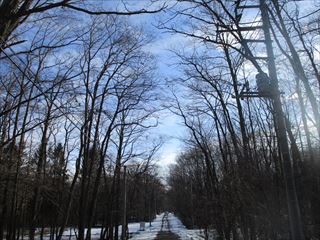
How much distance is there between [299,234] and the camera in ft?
20.2

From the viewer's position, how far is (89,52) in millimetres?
21250

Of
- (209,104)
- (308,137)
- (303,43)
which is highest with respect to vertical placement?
(303,43)

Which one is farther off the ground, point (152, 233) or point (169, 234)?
point (152, 233)

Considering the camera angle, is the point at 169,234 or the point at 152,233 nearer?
the point at 169,234

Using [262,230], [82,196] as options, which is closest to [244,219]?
[262,230]

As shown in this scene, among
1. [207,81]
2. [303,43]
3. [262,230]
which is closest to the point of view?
[262,230]

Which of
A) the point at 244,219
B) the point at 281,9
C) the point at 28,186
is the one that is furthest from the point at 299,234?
the point at 28,186

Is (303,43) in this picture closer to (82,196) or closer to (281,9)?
(281,9)

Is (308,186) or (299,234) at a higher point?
(308,186)

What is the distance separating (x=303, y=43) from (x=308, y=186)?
970cm

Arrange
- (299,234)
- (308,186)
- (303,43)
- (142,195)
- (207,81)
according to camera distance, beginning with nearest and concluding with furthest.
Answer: (299,234)
(308,186)
(303,43)
(207,81)
(142,195)

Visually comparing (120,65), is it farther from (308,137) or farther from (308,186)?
(308,186)

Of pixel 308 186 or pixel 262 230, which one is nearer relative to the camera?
pixel 308 186

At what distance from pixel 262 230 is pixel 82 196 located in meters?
12.7
